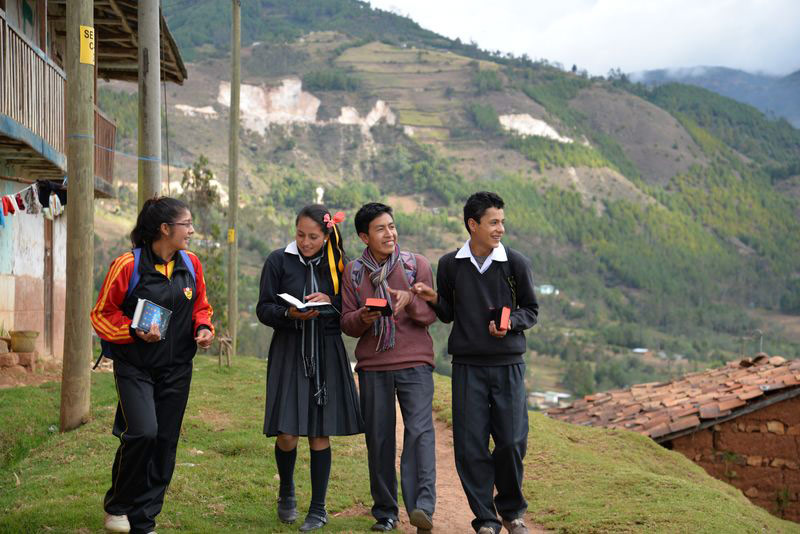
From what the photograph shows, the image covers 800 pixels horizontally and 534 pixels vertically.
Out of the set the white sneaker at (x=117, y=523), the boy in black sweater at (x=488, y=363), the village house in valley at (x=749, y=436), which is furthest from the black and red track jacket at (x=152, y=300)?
the village house in valley at (x=749, y=436)

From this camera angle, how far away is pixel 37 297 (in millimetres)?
15422

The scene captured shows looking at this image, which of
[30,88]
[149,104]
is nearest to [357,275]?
[149,104]

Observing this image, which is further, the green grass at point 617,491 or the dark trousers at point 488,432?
the green grass at point 617,491

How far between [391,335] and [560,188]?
405 feet

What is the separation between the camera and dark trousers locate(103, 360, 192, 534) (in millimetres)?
5477

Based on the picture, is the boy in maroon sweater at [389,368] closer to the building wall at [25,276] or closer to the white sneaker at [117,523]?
the white sneaker at [117,523]

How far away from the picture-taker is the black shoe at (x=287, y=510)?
6.38 meters

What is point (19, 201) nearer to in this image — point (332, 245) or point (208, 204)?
point (332, 245)

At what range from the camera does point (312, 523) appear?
244 inches

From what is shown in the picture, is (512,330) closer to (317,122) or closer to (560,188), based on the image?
(560,188)

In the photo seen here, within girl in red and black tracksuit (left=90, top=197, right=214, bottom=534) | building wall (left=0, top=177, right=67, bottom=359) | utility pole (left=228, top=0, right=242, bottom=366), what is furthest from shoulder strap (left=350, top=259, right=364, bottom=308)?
utility pole (left=228, top=0, right=242, bottom=366)

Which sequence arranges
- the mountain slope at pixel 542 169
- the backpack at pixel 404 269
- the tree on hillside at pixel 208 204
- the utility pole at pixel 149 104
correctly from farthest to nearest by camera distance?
the mountain slope at pixel 542 169
the tree on hillside at pixel 208 204
the utility pole at pixel 149 104
the backpack at pixel 404 269

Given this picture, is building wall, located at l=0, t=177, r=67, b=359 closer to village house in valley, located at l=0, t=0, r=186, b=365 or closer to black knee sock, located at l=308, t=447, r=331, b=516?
village house in valley, located at l=0, t=0, r=186, b=365

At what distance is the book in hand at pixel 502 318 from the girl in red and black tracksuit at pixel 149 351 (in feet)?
5.63
